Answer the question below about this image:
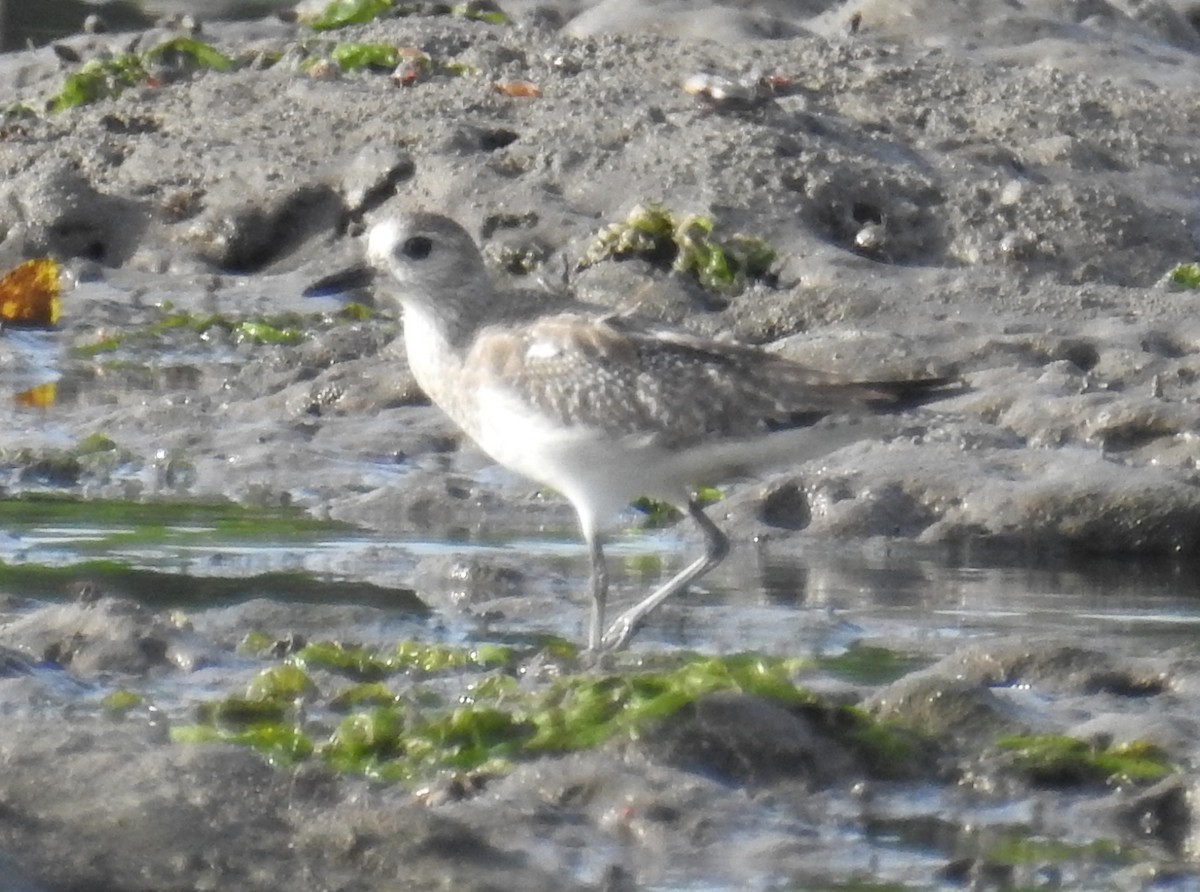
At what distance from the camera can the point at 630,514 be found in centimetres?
848

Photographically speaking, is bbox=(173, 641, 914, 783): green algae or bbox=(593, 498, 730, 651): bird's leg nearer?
bbox=(173, 641, 914, 783): green algae

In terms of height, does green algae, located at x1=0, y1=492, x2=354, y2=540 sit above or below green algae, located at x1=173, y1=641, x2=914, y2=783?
below

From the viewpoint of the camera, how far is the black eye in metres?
7.28

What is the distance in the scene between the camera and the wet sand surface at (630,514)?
195 inches

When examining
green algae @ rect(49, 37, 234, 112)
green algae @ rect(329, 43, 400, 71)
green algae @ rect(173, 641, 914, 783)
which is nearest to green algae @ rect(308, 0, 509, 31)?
green algae @ rect(49, 37, 234, 112)

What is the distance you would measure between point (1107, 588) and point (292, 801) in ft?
11.9

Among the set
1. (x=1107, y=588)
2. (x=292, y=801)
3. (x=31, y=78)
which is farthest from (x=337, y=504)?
(x=31, y=78)

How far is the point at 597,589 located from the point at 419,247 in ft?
3.87

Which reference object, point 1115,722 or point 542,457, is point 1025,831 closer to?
point 1115,722

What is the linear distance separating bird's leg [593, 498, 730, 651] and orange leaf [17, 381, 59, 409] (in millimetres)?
3521

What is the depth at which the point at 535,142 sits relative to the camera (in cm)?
1159

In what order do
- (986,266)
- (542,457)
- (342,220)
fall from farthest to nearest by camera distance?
1. (342,220)
2. (986,266)
3. (542,457)

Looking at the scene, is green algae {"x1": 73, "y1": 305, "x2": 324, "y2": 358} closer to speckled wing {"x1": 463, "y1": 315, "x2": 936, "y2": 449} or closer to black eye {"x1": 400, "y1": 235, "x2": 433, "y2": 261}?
black eye {"x1": 400, "y1": 235, "x2": 433, "y2": 261}

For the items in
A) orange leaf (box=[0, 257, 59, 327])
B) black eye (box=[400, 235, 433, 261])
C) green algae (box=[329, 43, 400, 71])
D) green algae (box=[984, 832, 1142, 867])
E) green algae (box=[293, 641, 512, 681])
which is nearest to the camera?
green algae (box=[984, 832, 1142, 867])
